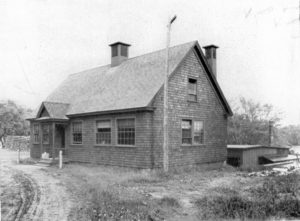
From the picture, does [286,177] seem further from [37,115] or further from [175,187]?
[37,115]

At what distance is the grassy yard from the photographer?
8656 millimetres

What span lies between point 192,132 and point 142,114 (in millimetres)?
3843

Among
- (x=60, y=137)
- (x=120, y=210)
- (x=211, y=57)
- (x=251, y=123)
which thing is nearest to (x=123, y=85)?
(x=211, y=57)

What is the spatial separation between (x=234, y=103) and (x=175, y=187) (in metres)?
35.2

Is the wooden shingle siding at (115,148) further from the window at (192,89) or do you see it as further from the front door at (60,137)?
the window at (192,89)

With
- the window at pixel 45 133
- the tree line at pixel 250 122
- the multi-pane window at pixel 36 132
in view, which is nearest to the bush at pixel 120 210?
the window at pixel 45 133

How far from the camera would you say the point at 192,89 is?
65.8ft

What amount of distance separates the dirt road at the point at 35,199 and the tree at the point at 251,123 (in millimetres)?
28530

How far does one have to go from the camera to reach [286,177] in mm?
13836

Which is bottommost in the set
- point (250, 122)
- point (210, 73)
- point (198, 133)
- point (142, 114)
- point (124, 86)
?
point (198, 133)

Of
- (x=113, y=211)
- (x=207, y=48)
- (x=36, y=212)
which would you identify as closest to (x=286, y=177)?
(x=113, y=211)

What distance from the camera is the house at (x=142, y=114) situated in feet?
57.7

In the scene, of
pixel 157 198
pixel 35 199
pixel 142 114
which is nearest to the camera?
pixel 35 199

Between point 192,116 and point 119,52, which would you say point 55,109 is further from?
point 192,116
